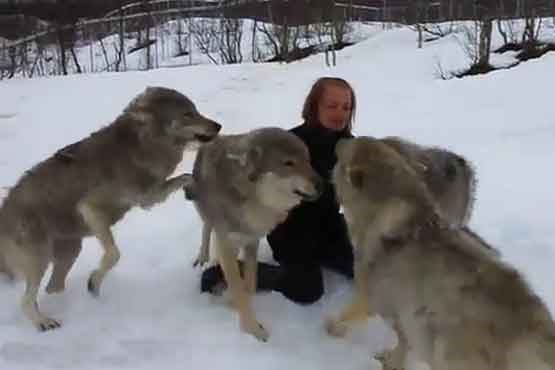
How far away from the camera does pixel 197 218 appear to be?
5707 mm

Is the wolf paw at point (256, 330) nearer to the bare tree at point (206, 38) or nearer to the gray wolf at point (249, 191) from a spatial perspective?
the gray wolf at point (249, 191)

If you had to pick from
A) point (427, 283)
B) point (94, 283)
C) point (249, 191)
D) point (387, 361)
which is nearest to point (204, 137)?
point (249, 191)

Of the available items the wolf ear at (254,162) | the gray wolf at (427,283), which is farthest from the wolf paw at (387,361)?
the wolf ear at (254,162)

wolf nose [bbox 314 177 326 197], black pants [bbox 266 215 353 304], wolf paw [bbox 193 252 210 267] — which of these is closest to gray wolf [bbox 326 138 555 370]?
wolf nose [bbox 314 177 326 197]

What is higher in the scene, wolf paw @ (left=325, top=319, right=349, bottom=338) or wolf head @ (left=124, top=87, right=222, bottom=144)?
wolf head @ (left=124, top=87, right=222, bottom=144)

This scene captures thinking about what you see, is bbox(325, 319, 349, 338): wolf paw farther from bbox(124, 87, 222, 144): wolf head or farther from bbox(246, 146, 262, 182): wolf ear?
bbox(124, 87, 222, 144): wolf head

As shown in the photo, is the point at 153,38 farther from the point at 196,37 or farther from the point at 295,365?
the point at 295,365

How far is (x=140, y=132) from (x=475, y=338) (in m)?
2.33

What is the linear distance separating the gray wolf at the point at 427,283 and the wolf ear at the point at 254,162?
1.44ft

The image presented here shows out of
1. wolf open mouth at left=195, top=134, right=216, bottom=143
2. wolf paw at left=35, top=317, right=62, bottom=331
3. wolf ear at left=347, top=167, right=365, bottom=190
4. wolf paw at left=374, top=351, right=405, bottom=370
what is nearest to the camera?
wolf ear at left=347, top=167, right=365, bottom=190

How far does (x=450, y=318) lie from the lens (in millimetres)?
2830

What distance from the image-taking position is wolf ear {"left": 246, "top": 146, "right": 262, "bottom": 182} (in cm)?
380

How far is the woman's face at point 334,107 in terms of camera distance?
4.43m

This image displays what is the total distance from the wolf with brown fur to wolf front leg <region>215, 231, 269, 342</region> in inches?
20.9
